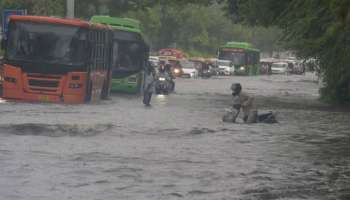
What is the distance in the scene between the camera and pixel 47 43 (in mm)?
31531

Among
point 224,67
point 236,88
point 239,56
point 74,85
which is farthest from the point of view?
point 239,56

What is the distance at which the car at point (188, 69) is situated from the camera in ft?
268

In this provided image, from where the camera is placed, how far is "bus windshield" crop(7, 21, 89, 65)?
3133cm

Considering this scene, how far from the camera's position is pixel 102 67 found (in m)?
35.8

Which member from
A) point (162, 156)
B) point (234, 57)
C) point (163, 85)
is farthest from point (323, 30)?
point (234, 57)

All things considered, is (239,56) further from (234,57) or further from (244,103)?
(244,103)

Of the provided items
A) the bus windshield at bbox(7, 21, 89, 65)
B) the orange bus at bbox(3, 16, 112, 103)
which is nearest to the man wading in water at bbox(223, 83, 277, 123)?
the orange bus at bbox(3, 16, 112, 103)

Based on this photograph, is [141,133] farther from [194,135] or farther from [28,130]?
[28,130]

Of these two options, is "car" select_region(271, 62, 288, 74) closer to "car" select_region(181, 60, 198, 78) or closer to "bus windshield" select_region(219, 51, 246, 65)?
"bus windshield" select_region(219, 51, 246, 65)

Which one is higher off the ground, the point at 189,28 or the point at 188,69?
the point at 189,28

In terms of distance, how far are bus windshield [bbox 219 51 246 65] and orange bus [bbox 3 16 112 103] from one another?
64.1 meters

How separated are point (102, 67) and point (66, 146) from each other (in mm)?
16541

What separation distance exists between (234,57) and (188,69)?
14898 millimetres

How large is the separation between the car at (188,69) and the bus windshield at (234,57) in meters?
13.1
